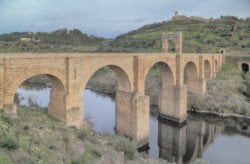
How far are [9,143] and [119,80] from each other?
39.9 feet

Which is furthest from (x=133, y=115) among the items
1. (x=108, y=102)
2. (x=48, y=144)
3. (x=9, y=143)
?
(x=108, y=102)

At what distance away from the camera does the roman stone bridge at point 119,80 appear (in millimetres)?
11867

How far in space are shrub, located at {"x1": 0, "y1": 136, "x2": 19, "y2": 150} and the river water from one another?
12076mm

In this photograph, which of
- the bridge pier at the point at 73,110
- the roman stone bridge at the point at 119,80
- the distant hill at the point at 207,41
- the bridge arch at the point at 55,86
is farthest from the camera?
the distant hill at the point at 207,41

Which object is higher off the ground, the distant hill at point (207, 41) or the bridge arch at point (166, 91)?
the distant hill at point (207, 41)

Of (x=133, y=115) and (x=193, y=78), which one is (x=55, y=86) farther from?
(x=193, y=78)

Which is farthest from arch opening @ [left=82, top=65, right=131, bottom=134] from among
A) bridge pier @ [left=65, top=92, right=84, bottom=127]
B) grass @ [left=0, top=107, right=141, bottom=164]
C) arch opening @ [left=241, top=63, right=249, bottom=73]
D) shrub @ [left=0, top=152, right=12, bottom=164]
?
arch opening @ [left=241, top=63, right=249, bottom=73]

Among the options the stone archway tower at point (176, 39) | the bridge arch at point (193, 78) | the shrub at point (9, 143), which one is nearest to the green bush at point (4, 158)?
the shrub at point (9, 143)

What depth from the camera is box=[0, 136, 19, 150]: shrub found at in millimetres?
7965

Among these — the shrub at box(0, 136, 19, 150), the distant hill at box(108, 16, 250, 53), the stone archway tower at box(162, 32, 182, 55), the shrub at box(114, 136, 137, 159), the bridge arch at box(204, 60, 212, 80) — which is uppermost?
the distant hill at box(108, 16, 250, 53)

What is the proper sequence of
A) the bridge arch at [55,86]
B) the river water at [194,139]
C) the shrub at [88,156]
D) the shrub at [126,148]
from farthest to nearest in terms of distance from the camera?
the river water at [194,139]
the shrub at [126,148]
the bridge arch at [55,86]
the shrub at [88,156]

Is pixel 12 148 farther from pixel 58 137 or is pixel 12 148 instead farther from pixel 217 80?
pixel 217 80

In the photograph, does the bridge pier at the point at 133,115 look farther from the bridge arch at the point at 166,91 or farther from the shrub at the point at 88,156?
the shrub at the point at 88,156

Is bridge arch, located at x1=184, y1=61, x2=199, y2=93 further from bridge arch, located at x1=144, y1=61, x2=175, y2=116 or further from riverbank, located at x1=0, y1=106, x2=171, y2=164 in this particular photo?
riverbank, located at x1=0, y1=106, x2=171, y2=164
